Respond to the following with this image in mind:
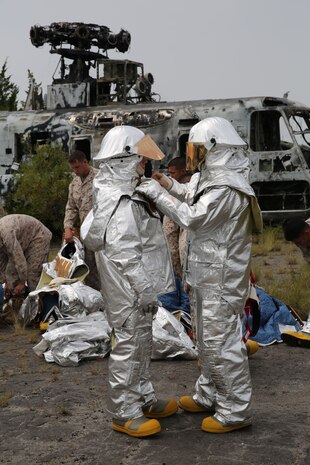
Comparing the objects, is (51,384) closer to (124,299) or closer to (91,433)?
(91,433)

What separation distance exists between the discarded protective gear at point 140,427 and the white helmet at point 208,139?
1636 millimetres

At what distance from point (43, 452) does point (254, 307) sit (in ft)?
7.36

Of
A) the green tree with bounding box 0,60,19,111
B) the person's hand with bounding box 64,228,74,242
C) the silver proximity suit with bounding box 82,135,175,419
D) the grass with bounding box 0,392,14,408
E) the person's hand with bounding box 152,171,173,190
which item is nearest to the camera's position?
the silver proximity suit with bounding box 82,135,175,419

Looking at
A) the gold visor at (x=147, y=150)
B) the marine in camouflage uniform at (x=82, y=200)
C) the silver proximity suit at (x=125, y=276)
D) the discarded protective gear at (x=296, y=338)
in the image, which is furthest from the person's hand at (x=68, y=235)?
the gold visor at (x=147, y=150)

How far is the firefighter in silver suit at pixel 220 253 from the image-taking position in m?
4.54

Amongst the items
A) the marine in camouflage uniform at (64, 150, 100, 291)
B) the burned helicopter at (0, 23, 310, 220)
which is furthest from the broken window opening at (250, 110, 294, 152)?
the marine in camouflage uniform at (64, 150, 100, 291)

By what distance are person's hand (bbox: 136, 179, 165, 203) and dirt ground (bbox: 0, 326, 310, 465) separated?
1.47m

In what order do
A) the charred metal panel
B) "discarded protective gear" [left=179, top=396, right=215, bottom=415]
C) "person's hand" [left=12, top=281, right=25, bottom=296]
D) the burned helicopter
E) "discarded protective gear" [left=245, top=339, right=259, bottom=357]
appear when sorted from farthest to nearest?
the charred metal panel, the burned helicopter, "person's hand" [left=12, top=281, right=25, bottom=296], "discarded protective gear" [left=245, top=339, right=259, bottom=357], "discarded protective gear" [left=179, top=396, right=215, bottom=415]

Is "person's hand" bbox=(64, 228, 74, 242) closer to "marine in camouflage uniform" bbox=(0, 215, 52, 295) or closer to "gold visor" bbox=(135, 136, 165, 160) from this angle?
"marine in camouflage uniform" bbox=(0, 215, 52, 295)

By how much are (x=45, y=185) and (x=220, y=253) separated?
1024cm

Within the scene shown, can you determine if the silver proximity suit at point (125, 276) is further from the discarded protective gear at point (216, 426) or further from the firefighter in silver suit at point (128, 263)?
the discarded protective gear at point (216, 426)

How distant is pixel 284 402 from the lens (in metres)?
5.25

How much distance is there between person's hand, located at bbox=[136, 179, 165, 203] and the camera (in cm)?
459

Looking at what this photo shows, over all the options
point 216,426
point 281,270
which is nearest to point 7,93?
point 281,270
